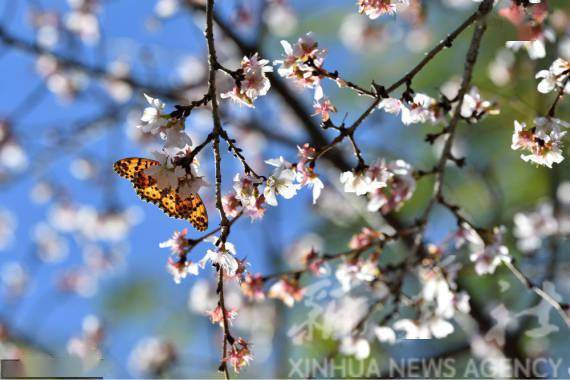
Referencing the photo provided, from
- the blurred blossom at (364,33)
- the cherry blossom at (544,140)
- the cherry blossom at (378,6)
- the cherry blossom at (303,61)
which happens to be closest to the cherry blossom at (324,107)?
the cherry blossom at (303,61)

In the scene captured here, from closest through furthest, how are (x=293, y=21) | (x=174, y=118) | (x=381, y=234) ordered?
(x=174, y=118) < (x=381, y=234) < (x=293, y=21)

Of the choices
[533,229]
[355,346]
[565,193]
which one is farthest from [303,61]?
[565,193]

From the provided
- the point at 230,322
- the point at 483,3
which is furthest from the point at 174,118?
the point at 483,3

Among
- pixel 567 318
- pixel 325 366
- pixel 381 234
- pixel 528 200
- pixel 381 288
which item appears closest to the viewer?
pixel 567 318

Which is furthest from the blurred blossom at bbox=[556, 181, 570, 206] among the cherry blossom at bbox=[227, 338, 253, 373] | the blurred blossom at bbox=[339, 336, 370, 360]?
the cherry blossom at bbox=[227, 338, 253, 373]

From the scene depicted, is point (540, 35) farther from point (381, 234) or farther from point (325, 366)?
Result: point (325, 366)

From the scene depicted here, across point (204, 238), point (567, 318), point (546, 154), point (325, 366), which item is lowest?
point (325, 366)

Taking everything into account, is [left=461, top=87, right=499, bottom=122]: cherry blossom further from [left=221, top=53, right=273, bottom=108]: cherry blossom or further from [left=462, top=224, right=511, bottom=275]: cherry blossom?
[left=221, top=53, right=273, bottom=108]: cherry blossom
